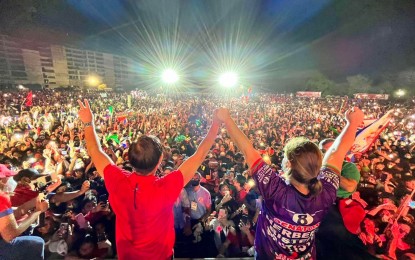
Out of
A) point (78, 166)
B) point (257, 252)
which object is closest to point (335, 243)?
point (257, 252)

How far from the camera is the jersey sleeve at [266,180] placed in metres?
1.29

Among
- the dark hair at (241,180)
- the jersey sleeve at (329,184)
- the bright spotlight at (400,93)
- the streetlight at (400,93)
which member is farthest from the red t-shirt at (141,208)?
the bright spotlight at (400,93)

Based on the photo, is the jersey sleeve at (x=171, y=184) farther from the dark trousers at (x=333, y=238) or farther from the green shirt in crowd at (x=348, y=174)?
the dark trousers at (x=333, y=238)

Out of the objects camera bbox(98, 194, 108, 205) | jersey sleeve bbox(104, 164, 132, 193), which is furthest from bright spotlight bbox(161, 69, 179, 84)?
jersey sleeve bbox(104, 164, 132, 193)

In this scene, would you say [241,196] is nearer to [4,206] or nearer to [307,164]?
[307,164]

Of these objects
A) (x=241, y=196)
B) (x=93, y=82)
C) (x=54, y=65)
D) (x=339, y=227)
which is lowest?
(x=241, y=196)

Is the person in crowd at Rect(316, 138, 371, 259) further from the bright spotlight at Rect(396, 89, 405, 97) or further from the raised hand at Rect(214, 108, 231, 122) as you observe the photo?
the bright spotlight at Rect(396, 89, 405, 97)

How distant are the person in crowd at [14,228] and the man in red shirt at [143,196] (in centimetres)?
86

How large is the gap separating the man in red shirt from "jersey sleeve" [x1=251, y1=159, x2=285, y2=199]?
1.20 ft

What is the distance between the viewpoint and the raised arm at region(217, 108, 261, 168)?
4.48 feet

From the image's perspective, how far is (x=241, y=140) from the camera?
1.41 metres

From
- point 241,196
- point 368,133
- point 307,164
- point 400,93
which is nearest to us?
point 307,164

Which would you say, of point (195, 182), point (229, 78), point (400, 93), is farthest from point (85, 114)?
point (400, 93)

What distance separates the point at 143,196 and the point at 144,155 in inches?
9.0
